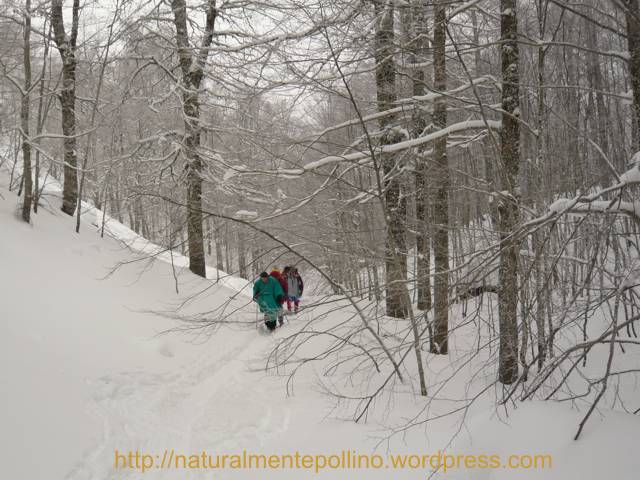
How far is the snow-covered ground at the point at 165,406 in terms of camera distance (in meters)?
3.18

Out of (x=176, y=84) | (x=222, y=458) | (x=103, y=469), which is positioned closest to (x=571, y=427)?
(x=222, y=458)

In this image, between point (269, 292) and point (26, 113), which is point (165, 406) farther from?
point (26, 113)

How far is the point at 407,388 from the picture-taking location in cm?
529

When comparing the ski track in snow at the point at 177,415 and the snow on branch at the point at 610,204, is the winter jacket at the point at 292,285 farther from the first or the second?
the snow on branch at the point at 610,204

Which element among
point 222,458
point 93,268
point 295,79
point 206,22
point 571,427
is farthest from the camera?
point 206,22

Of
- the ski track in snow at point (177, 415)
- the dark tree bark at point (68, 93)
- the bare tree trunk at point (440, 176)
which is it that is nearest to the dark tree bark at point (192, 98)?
the dark tree bark at point (68, 93)

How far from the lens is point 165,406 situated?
5469mm

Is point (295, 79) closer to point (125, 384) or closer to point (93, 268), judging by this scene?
point (125, 384)

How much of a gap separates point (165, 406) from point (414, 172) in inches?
181

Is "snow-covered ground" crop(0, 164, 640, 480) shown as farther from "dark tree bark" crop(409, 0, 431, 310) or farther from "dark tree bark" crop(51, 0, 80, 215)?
"dark tree bark" crop(51, 0, 80, 215)

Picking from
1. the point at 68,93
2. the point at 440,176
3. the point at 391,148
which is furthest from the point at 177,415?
the point at 68,93

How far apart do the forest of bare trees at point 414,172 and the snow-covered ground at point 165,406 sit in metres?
0.31

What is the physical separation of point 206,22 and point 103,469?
10.7 m

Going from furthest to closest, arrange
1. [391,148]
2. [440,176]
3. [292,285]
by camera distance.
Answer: [292,285], [440,176], [391,148]
